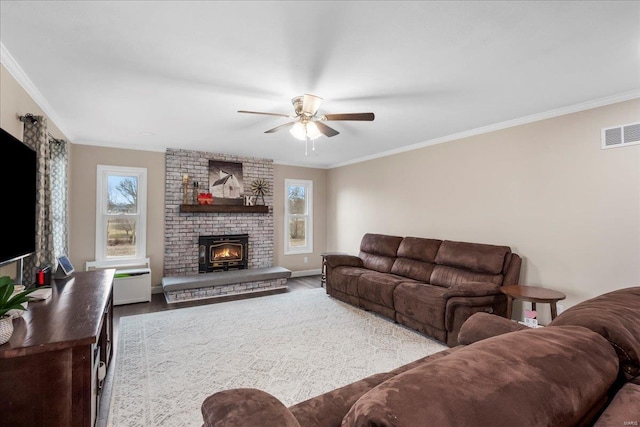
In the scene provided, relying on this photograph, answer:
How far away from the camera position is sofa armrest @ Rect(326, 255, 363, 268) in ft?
16.5

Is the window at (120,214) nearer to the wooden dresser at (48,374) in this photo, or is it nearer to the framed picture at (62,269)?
→ the framed picture at (62,269)

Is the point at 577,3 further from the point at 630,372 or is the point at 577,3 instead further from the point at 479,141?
the point at 479,141

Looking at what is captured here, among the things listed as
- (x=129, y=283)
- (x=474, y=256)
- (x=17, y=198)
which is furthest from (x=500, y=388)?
(x=129, y=283)

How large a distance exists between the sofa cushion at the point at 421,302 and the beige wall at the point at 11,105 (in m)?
3.81

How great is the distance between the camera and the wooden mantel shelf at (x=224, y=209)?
5472 mm

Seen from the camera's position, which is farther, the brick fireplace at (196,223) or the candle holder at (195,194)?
the candle holder at (195,194)

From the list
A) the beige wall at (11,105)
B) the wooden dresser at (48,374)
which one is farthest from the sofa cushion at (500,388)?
the beige wall at (11,105)

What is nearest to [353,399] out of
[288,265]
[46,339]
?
[46,339]

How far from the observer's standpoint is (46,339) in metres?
1.46

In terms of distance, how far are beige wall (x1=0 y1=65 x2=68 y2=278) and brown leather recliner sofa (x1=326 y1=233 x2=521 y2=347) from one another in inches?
148

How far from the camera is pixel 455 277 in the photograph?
3861mm

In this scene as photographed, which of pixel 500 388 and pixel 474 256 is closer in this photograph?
pixel 500 388

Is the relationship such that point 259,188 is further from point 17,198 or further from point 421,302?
point 17,198

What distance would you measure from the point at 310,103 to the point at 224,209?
360 cm
